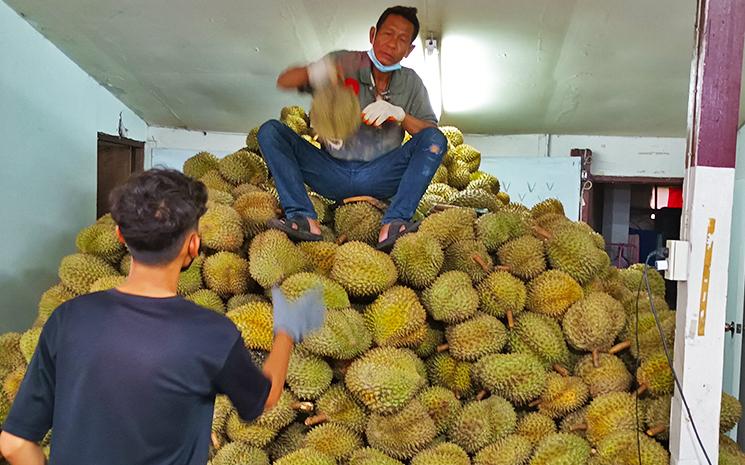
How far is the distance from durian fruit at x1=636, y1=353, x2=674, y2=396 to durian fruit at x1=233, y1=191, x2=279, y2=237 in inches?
50.5

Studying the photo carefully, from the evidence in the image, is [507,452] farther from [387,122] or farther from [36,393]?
[387,122]

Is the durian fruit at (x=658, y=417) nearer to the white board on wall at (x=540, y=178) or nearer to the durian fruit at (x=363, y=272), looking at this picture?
the durian fruit at (x=363, y=272)

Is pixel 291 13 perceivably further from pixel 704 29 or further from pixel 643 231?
pixel 643 231

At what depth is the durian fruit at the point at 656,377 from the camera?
1624 mm

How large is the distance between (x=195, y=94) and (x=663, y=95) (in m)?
2.87

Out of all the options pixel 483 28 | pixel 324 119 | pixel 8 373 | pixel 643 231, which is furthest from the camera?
pixel 643 231

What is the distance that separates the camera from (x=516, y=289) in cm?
188

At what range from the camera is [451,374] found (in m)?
1.79

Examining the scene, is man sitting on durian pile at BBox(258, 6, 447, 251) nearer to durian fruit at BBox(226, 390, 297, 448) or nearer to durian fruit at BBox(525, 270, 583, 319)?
durian fruit at BBox(525, 270, 583, 319)

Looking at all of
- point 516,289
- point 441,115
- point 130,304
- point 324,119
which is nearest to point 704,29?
point 516,289

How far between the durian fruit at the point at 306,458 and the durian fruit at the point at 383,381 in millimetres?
181

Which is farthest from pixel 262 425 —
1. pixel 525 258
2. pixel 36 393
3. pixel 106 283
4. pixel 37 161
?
pixel 37 161

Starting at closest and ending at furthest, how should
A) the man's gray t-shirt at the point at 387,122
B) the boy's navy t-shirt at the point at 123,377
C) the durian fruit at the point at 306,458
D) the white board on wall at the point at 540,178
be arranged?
the boy's navy t-shirt at the point at 123,377, the durian fruit at the point at 306,458, the man's gray t-shirt at the point at 387,122, the white board on wall at the point at 540,178

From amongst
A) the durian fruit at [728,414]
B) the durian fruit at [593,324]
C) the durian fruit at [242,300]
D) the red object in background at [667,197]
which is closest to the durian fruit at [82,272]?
the durian fruit at [242,300]
